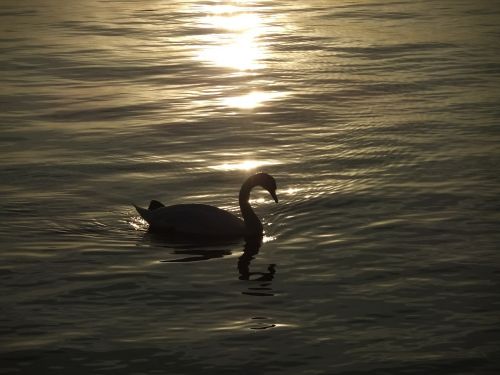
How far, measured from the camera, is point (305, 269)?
53.6 ft

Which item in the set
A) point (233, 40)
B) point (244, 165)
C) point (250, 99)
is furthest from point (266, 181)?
point (233, 40)

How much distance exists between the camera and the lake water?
13.9m

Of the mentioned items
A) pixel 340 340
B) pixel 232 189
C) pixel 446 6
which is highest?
pixel 446 6

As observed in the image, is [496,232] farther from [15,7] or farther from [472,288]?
[15,7]

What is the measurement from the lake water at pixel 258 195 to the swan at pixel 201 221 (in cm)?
28

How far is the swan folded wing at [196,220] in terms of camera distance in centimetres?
1769

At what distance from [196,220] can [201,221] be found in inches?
2.8

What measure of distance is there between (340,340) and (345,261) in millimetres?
2866

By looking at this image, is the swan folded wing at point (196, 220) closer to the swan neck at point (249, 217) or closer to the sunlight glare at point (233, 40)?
the swan neck at point (249, 217)

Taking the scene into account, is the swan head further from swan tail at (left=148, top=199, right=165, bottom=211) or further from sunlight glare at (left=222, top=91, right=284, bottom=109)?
sunlight glare at (left=222, top=91, right=284, bottom=109)

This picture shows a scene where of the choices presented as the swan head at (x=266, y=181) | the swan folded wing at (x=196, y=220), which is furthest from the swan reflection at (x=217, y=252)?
the swan head at (x=266, y=181)

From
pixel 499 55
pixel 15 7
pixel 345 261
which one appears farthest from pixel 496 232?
pixel 15 7

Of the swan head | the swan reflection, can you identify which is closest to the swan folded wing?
the swan reflection

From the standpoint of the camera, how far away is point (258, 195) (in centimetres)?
2006
